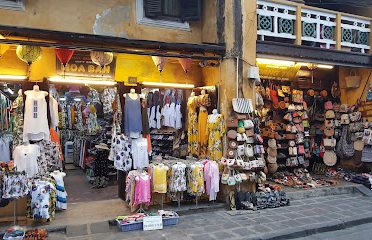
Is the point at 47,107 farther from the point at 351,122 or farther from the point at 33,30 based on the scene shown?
the point at 351,122

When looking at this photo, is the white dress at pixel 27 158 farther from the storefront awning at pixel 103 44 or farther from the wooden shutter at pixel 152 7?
the wooden shutter at pixel 152 7

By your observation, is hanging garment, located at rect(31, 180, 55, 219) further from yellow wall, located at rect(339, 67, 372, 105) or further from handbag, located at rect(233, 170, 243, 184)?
yellow wall, located at rect(339, 67, 372, 105)

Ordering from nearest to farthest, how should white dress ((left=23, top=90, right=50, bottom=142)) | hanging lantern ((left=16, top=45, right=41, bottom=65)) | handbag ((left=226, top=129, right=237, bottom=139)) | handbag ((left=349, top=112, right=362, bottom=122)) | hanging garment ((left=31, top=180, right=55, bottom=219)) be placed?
1. hanging garment ((left=31, top=180, right=55, bottom=219))
2. white dress ((left=23, top=90, right=50, bottom=142))
3. hanging lantern ((left=16, top=45, right=41, bottom=65))
4. handbag ((left=226, top=129, right=237, bottom=139))
5. handbag ((left=349, top=112, right=362, bottom=122))

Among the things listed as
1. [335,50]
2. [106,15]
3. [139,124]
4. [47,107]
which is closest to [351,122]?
[335,50]

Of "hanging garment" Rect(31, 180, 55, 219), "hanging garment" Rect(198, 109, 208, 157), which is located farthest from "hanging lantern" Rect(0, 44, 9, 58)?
"hanging garment" Rect(198, 109, 208, 157)

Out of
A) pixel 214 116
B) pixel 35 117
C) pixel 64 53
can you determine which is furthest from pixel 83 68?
pixel 214 116

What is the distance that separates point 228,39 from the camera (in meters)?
9.99

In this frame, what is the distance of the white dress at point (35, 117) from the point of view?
8648mm

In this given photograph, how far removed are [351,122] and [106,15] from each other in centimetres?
957

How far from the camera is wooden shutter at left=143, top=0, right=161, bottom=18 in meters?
10.1

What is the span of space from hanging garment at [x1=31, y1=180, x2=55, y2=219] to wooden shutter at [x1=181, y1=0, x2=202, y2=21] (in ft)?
20.1

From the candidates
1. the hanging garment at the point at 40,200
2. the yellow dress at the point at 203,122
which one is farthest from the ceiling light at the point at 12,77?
the yellow dress at the point at 203,122

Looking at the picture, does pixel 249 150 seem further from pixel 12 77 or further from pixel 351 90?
pixel 12 77

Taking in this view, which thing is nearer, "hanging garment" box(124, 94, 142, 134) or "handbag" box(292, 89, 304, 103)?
"hanging garment" box(124, 94, 142, 134)
